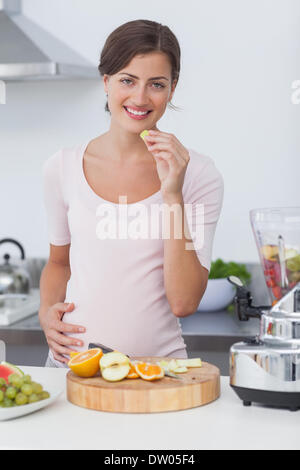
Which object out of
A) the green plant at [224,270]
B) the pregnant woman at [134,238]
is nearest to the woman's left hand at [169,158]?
the pregnant woman at [134,238]

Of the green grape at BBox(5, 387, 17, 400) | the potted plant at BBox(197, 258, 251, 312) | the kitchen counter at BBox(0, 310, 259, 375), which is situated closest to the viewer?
the green grape at BBox(5, 387, 17, 400)

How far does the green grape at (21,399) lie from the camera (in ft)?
3.57

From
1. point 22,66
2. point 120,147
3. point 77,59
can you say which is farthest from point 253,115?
point 120,147

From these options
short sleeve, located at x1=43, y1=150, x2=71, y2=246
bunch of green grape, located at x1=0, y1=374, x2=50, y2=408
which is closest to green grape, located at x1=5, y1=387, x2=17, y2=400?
bunch of green grape, located at x1=0, y1=374, x2=50, y2=408

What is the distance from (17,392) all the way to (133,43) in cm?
76

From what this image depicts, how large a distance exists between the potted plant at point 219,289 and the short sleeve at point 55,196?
3.13 ft

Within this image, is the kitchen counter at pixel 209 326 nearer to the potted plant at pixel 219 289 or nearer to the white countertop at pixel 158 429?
the potted plant at pixel 219 289

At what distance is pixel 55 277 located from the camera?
170 centimetres

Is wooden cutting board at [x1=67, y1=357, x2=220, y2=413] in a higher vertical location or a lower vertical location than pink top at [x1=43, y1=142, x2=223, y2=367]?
lower

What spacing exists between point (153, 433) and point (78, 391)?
18cm

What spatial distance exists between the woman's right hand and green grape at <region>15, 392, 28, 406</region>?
40 cm

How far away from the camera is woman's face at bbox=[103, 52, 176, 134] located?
1.49 meters

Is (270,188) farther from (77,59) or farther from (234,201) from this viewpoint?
(77,59)

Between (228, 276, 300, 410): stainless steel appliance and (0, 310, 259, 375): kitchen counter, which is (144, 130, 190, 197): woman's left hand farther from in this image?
(0, 310, 259, 375): kitchen counter
